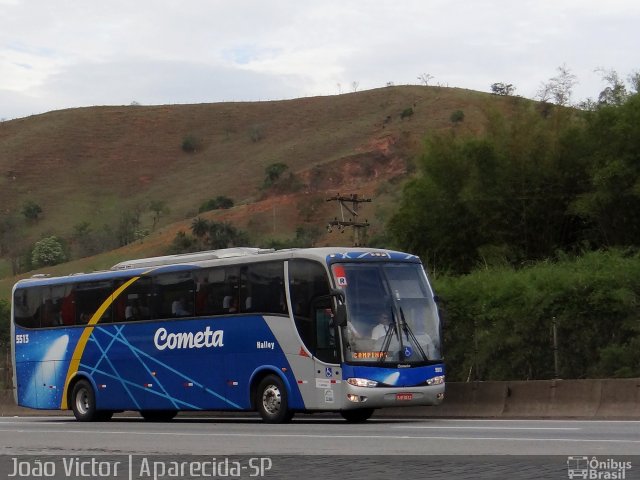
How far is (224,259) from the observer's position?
971 inches

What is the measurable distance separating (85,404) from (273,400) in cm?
678

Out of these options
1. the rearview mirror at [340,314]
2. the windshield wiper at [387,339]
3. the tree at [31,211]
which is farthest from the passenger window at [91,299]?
the tree at [31,211]

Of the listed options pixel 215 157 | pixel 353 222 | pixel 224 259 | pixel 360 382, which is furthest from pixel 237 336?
pixel 215 157

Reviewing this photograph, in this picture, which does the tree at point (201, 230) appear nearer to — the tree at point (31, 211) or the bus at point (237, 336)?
the tree at point (31, 211)

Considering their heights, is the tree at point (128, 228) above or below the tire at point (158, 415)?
above

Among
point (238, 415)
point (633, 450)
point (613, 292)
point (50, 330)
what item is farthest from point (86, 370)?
point (633, 450)

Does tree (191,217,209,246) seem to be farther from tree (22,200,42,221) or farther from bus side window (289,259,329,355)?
bus side window (289,259,329,355)

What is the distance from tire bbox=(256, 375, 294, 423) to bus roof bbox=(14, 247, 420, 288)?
8.03 feet

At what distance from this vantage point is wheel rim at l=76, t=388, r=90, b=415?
92.1 feet

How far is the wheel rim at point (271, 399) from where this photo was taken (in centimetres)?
2308

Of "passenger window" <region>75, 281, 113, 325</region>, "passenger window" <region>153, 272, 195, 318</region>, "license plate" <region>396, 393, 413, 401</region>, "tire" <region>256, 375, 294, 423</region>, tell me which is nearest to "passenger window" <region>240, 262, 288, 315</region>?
"tire" <region>256, 375, 294, 423</region>

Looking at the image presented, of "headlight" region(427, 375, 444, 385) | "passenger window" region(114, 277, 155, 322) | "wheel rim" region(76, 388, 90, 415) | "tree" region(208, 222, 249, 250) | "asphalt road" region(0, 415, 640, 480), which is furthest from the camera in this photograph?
"tree" region(208, 222, 249, 250)

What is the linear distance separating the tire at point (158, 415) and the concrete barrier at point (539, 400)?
518 cm

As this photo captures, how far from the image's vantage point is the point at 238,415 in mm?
29531
